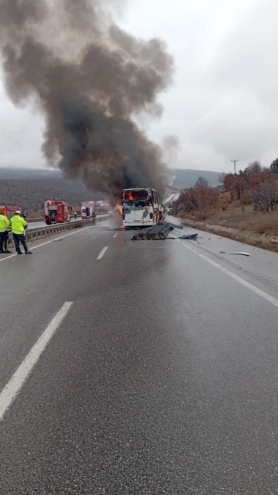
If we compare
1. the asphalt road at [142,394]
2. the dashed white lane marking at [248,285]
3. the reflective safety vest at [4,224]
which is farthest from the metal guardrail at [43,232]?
the asphalt road at [142,394]

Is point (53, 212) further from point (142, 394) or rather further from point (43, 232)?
point (142, 394)

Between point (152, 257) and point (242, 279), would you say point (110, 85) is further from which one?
point (242, 279)

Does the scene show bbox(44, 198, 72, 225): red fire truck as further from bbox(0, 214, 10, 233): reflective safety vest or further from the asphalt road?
the asphalt road

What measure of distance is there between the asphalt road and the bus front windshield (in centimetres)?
1949

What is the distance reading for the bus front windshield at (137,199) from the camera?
2564 centimetres

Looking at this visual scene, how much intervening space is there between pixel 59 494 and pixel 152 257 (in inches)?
376

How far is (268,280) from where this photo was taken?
7473 millimetres

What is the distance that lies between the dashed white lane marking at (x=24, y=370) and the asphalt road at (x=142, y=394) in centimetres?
3

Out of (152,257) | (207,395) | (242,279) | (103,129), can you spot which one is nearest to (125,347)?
(207,395)

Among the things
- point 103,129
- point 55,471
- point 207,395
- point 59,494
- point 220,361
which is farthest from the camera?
point 103,129

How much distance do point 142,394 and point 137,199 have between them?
23136 mm

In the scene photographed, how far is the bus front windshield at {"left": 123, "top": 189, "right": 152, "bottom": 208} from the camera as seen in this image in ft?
84.1

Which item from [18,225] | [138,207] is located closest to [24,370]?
[18,225]

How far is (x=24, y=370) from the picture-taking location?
3.41 m
